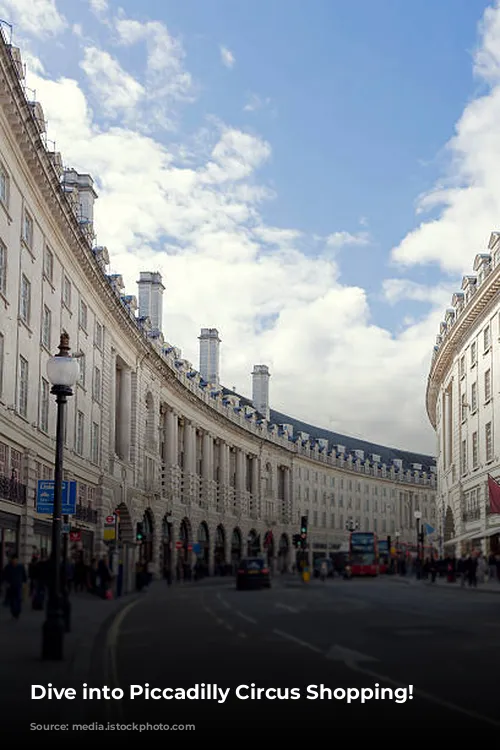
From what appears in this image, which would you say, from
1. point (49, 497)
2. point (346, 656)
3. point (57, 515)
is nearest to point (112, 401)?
point (49, 497)

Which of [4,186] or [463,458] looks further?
[463,458]

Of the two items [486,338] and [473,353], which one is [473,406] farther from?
[486,338]

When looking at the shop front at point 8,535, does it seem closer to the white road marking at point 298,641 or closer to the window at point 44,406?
the window at point 44,406

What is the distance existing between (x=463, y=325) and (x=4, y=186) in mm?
40360

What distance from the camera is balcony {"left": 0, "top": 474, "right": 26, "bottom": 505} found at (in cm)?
3962

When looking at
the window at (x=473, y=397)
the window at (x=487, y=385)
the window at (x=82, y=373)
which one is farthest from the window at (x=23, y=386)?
the window at (x=473, y=397)

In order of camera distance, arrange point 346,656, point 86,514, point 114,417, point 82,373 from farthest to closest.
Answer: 1. point 114,417
2. point 86,514
3. point 82,373
4. point 346,656

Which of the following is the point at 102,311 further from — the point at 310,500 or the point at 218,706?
the point at 310,500

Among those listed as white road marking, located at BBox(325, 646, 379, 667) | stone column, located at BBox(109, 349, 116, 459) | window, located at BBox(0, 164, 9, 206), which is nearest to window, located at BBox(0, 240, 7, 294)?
window, located at BBox(0, 164, 9, 206)

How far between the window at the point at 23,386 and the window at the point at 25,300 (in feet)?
5.61

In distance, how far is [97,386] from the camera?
197 feet

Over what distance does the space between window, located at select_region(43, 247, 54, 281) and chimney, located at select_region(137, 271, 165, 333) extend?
131 feet

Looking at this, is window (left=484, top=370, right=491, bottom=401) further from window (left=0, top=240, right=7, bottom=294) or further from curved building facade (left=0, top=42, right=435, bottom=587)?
window (left=0, top=240, right=7, bottom=294)

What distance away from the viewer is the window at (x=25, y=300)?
42.7 meters
